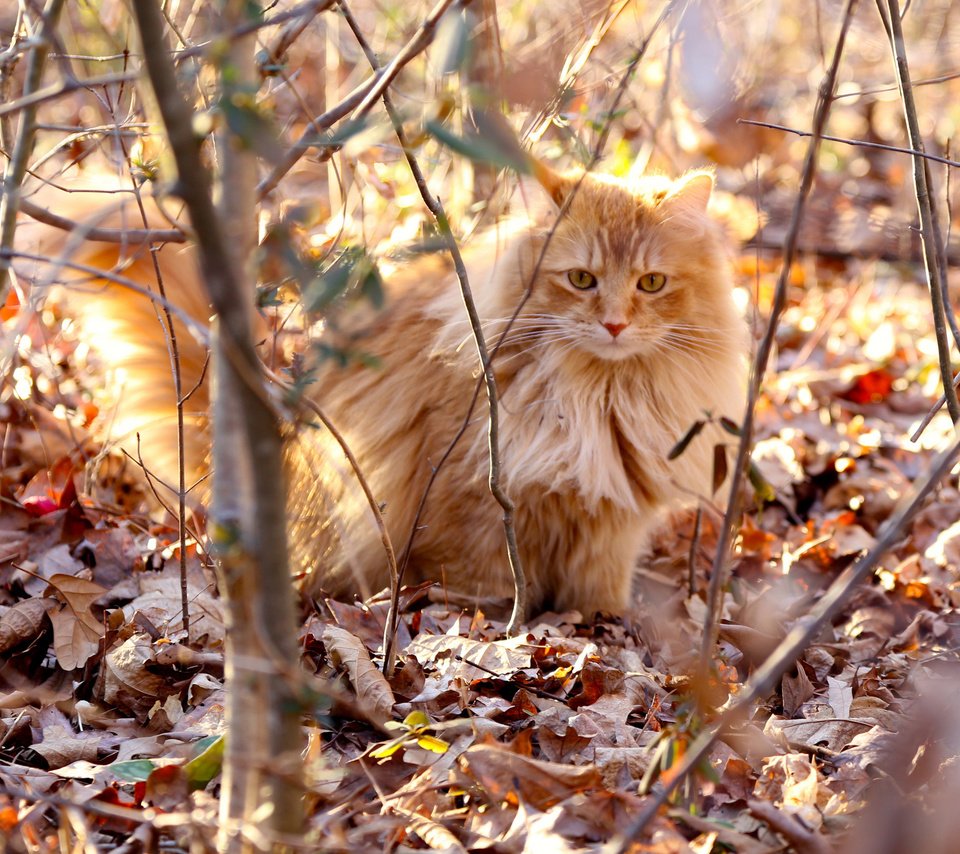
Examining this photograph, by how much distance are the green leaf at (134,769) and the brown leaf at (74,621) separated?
591 millimetres

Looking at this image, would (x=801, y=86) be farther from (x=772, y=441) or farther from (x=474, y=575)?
(x=474, y=575)

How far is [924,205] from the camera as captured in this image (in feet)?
7.47

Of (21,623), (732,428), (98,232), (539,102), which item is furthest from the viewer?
(539,102)

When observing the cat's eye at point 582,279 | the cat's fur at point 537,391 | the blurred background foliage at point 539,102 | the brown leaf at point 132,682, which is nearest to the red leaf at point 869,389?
the blurred background foliage at point 539,102

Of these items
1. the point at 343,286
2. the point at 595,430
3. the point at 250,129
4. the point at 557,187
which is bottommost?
the point at 595,430

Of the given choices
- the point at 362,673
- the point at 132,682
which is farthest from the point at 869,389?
the point at 132,682

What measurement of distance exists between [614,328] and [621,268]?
20cm

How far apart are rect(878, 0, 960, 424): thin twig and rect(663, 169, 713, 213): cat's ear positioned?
27.1 inches

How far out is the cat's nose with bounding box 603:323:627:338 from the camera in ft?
9.30

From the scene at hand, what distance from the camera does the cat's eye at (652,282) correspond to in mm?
2965

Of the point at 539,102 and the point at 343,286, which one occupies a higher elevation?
the point at 539,102

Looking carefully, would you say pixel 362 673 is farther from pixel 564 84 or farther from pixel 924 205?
pixel 924 205

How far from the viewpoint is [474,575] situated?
3.01 metres

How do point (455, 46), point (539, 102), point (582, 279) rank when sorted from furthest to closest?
1. point (582, 279)
2. point (539, 102)
3. point (455, 46)
